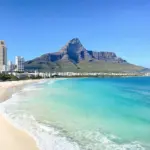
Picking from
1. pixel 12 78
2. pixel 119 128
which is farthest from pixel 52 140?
pixel 12 78

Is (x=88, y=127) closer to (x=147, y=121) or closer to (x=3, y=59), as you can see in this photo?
(x=147, y=121)

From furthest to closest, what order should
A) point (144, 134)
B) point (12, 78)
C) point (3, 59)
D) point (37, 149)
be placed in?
point (3, 59), point (12, 78), point (144, 134), point (37, 149)

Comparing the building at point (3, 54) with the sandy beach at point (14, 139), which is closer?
the sandy beach at point (14, 139)

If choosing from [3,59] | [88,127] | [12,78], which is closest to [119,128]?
[88,127]

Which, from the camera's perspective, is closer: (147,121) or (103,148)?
(103,148)

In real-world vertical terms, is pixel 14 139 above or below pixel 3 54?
below

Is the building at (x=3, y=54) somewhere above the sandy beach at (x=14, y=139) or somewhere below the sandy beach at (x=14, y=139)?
above

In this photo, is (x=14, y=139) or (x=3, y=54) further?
(x=3, y=54)

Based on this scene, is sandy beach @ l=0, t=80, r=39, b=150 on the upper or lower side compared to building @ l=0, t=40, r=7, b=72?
lower

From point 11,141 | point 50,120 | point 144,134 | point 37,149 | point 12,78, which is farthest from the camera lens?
point 12,78

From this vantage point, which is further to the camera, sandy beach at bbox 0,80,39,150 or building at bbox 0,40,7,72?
building at bbox 0,40,7,72
